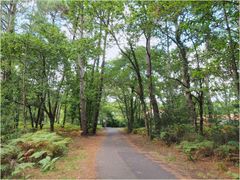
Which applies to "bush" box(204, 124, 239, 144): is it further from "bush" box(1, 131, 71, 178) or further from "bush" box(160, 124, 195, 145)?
"bush" box(1, 131, 71, 178)

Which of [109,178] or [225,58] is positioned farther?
[225,58]

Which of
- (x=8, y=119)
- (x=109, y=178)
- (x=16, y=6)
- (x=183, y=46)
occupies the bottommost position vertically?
(x=109, y=178)

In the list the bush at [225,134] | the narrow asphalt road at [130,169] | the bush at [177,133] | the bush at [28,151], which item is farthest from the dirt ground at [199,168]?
the bush at [28,151]

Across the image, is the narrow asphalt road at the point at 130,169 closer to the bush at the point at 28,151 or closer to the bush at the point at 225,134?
the bush at the point at 28,151

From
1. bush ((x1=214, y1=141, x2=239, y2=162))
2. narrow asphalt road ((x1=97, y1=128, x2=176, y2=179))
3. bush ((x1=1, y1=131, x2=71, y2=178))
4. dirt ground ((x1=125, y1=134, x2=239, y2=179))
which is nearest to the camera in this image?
narrow asphalt road ((x1=97, y1=128, x2=176, y2=179))

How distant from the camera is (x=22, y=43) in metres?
14.2

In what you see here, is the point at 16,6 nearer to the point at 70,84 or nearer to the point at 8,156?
the point at 70,84

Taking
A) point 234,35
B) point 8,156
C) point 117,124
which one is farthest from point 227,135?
point 117,124

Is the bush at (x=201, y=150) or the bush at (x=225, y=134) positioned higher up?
the bush at (x=225, y=134)

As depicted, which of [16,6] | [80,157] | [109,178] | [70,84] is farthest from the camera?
[70,84]

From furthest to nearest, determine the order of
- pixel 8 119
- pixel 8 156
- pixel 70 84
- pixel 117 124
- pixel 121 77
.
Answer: pixel 117 124, pixel 121 77, pixel 70 84, pixel 8 119, pixel 8 156

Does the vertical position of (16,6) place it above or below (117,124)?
above

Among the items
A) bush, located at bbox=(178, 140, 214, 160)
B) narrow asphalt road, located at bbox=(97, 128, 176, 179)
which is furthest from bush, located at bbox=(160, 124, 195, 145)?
narrow asphalt road, located at bbox=(97, 128, 176, 179)

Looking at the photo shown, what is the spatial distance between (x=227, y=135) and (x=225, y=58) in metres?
3.37
